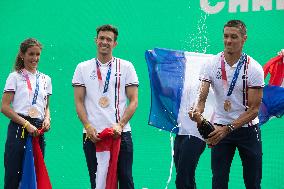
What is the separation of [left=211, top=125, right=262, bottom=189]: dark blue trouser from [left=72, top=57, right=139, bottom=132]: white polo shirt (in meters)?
0.62

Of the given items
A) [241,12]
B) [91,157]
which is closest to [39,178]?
[91,157]

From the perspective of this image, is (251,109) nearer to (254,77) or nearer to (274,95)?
(254,77)

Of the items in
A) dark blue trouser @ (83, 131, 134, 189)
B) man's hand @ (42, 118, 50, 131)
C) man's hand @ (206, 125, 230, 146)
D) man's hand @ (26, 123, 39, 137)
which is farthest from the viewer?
man's hand @ (42, 118, 50, 131)

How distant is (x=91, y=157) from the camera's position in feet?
11.6

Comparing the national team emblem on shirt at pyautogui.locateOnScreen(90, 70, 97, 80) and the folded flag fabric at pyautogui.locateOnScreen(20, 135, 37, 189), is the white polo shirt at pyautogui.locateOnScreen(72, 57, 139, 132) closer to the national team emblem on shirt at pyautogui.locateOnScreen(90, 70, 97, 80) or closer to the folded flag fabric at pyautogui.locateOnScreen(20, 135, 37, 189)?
the national team emblem on shirt at pyautogui.locateOnScreen(90, 70, 97, 80)

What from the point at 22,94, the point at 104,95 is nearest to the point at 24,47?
the point at 22,94

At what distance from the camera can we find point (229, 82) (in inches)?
129

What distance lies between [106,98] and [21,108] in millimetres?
726

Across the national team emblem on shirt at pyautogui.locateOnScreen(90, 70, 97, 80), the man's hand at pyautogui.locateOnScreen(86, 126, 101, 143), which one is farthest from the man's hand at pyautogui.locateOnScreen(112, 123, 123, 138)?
the national team emblem on shirt at pyautogui.locateOnScreen(90, 70, 97, 80)

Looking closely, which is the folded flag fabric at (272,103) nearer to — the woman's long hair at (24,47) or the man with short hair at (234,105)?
the man with short hair at (234,105)

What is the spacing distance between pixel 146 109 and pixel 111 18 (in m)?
0.88

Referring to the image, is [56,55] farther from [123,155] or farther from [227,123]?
[227,123]

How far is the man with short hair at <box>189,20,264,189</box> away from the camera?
3.24 meters

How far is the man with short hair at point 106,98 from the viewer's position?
3.48 m
